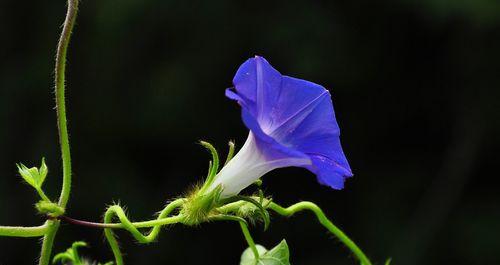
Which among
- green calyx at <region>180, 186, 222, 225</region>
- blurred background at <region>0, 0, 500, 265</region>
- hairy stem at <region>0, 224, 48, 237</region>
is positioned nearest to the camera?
hairy stem at <region>0, 224, 48, 237</region>

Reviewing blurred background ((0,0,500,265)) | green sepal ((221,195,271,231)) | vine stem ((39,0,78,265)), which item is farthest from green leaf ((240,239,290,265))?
blurred background ((0,0,500,265))

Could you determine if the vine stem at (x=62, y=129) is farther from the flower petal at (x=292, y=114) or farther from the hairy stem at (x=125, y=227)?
A: the flower petal at (x=292, y=114)

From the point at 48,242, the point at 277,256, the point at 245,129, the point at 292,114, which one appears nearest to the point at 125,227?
the point at 48,242

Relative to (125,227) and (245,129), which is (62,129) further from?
(245,129)

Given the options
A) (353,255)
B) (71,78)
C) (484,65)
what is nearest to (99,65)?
(71,78)

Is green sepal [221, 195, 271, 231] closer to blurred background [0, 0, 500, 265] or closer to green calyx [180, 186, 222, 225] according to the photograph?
green calyx [180, 186, 222, 225]

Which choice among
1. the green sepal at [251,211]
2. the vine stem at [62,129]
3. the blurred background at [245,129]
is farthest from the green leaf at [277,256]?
the blurred background at [245,129]
